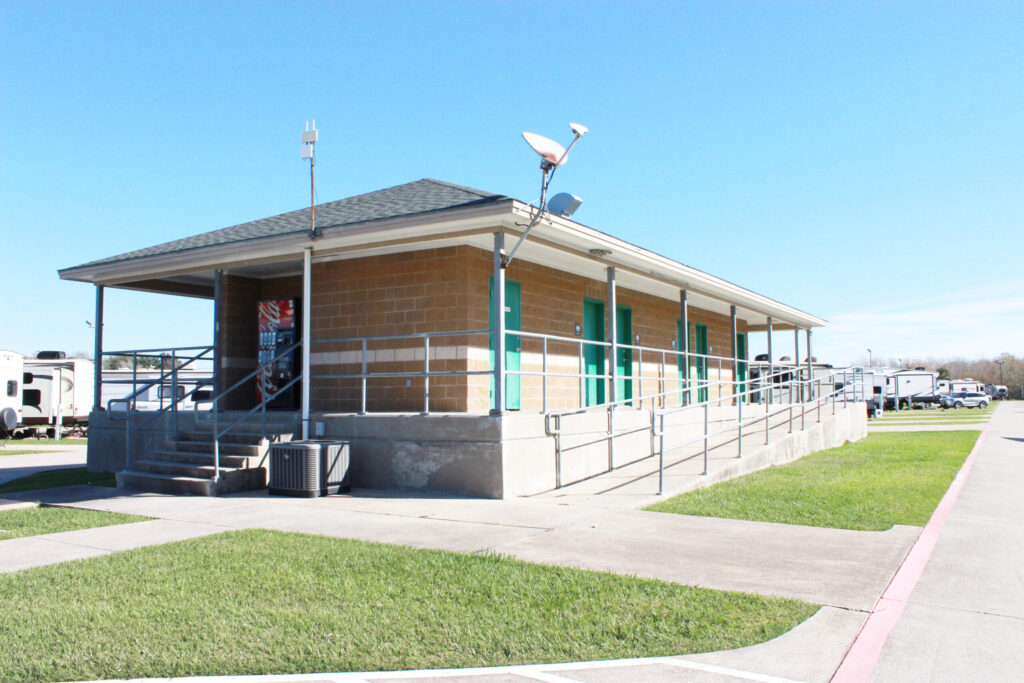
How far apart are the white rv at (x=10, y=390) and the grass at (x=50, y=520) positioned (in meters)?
19.4

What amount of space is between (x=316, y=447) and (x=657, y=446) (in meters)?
6.22

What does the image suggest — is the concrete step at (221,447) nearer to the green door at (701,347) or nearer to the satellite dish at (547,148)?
the satellite dish at (547,148)

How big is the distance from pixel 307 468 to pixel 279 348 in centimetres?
409

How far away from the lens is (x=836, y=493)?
1052 centimetres

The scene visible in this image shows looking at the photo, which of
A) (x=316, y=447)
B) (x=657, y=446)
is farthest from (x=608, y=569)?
(x=657, y=446)

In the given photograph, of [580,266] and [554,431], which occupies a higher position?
[580,266]

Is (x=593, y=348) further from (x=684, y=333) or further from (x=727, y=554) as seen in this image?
(x=727, y=554)

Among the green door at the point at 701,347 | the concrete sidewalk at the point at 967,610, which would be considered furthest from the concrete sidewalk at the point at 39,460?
the green door at the point at 701,347

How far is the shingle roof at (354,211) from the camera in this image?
38.1 ft

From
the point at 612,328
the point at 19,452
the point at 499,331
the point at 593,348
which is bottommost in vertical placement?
the point at 19,452

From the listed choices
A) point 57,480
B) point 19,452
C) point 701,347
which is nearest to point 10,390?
point 19,452

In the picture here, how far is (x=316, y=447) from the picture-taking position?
36.2ft

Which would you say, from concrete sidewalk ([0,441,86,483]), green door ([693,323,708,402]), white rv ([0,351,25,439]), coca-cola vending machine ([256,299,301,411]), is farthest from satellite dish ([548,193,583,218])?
white rv ([0,351,25,439])

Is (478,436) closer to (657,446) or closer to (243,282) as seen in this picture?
(657,446)
